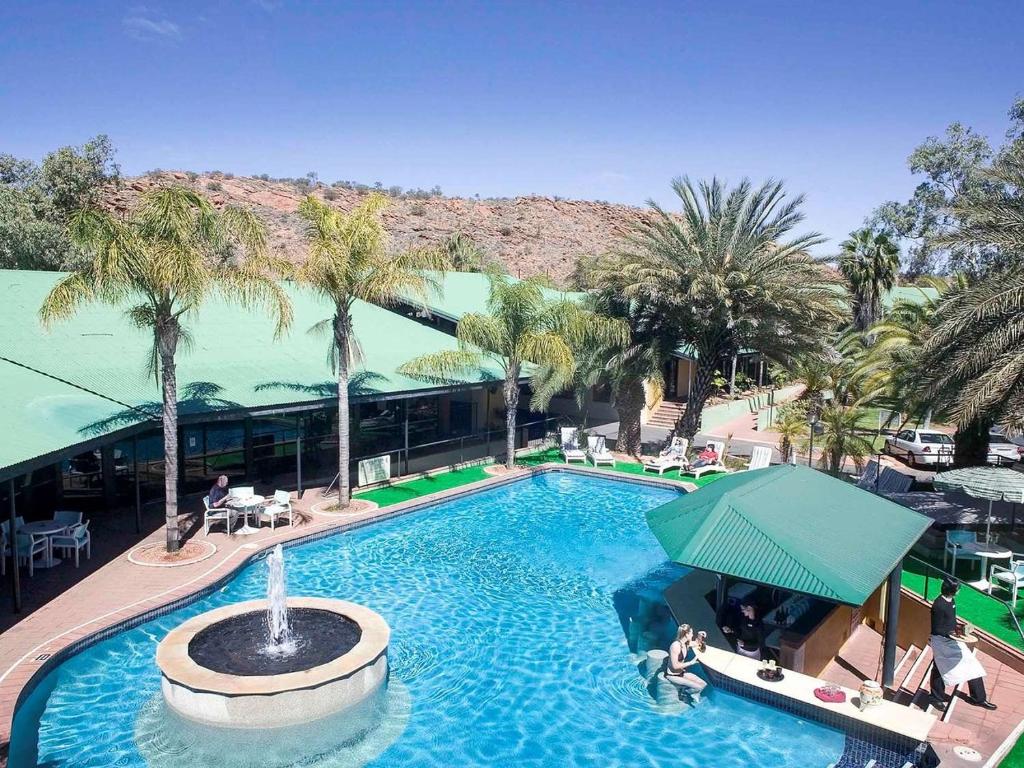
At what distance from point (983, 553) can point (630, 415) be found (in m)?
13.3

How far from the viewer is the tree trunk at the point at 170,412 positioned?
1389 cm

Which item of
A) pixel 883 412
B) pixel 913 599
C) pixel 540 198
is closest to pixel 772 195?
pixel 883 412

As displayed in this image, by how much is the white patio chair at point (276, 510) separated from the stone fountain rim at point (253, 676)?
17.5 feet

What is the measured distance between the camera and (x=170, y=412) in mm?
14297

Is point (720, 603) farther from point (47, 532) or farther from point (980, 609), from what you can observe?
point (47, 532)

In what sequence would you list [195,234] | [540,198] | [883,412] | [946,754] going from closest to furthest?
[946,754] < [195,234] < [883,412] < [540,198]

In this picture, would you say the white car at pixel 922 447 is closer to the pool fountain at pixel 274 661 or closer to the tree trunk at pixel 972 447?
the tree trunk at pixel 972 447

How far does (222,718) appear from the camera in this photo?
9055 millimetres

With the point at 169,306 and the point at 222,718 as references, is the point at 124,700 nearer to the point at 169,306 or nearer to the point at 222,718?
the point at 222,718

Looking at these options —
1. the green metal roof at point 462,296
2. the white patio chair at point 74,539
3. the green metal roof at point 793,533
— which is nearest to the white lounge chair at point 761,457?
the green metal roof at point 462,296

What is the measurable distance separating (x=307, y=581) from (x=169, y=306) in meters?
5.76

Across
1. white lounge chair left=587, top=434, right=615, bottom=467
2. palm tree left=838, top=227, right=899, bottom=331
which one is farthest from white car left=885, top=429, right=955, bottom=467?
palm tree left=838, top=227, right=899, bottom=331

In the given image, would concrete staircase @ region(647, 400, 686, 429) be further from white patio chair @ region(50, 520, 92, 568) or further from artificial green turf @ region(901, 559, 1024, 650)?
white patio chair @ region(50, 520, 92, 568)

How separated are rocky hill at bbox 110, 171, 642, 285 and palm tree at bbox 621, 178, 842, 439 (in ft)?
135
